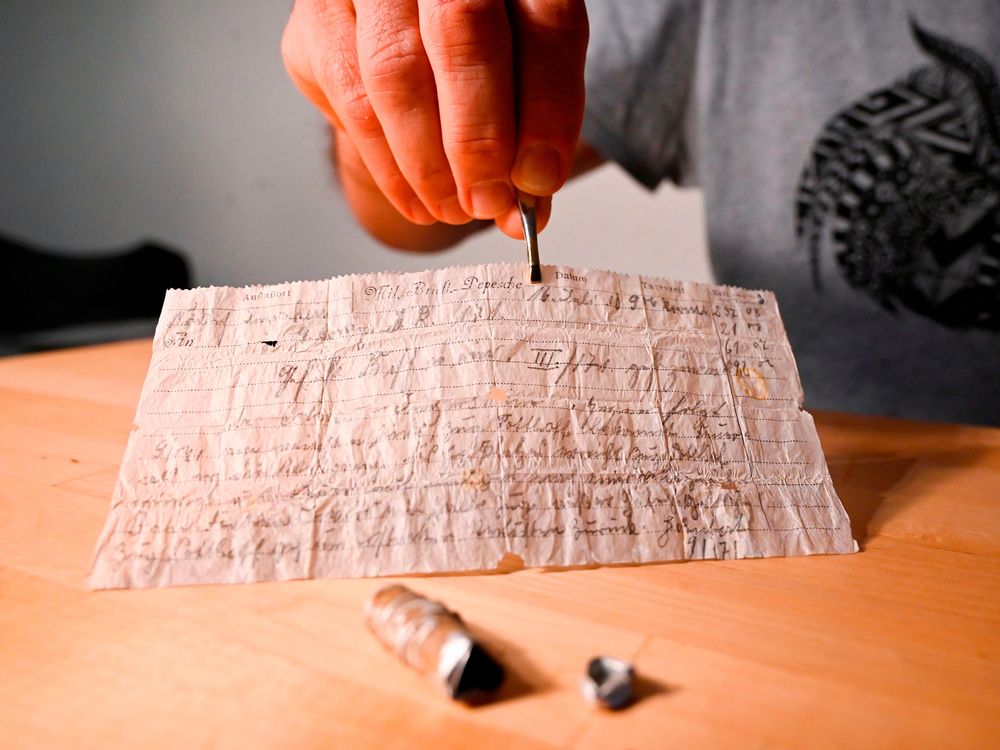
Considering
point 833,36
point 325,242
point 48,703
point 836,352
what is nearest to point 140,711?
point 48,703

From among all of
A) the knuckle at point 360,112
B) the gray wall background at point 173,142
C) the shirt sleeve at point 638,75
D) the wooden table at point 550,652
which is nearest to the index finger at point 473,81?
the knuckle at point 360,112

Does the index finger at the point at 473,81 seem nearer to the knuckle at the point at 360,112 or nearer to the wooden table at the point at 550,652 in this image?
the knuckle at the point at 360,112

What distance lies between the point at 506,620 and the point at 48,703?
201 mm

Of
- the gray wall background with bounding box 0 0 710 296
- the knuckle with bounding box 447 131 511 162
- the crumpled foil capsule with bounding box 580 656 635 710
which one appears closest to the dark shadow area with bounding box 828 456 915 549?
the crumpled foil capsule with bounding box 580 656 635 710

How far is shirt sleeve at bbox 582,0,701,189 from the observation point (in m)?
1.31

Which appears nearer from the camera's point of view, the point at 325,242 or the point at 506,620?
the point at 506,620

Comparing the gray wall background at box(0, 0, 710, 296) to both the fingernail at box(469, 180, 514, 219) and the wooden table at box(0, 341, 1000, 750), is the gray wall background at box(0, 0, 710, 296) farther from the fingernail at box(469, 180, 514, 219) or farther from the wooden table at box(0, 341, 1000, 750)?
the wooden table at box(0, 341, 1000, 750)

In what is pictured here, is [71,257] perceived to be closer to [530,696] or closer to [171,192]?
[171,192]

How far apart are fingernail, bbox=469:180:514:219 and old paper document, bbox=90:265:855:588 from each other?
8 centimetres

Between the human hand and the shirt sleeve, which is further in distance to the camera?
the shirt sleeve

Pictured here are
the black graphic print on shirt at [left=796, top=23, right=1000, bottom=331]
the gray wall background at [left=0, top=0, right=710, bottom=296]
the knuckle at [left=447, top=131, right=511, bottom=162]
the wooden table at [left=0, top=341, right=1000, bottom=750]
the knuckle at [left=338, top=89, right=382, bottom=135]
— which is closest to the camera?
the wooden table at [left=0, top=341, right=1000, bottom=750]

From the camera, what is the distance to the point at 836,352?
50.2 inches

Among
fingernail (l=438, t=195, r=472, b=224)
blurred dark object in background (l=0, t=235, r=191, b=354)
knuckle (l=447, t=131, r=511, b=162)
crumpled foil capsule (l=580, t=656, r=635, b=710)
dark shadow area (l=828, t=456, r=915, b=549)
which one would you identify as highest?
knuckle (l=447, t=131, r=511, b=162)

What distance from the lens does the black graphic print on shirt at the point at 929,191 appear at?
3.81 ft
